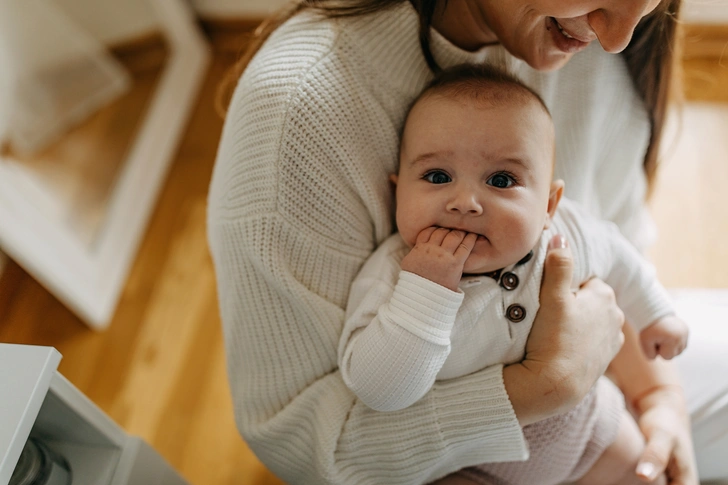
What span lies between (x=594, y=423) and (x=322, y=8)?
699 mm

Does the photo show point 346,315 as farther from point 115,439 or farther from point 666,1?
point 666,1

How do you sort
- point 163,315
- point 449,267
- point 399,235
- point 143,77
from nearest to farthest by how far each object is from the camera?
point 449,267 → point 399,235 → point 163,315 → point 143,77

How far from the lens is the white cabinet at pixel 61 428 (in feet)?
1.98

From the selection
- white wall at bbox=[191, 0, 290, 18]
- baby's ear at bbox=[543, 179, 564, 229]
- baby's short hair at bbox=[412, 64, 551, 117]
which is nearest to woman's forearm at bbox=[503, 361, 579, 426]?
baby's ear at bbox=[543, 179, 564, 229]

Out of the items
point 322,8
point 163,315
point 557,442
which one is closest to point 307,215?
point 322,8

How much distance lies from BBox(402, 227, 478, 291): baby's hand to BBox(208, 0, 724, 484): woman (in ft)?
0.34

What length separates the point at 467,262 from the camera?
0.81 meters

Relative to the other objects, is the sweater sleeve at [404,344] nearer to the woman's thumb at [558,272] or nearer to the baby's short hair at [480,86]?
the woman's thumb at [558,272]

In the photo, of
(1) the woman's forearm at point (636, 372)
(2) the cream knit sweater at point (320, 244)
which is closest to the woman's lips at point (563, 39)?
(2) the cream knit sweater at point (320, 244)

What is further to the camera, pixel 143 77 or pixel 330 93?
pixel 143 77

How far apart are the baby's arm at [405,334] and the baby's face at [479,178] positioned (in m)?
0.03

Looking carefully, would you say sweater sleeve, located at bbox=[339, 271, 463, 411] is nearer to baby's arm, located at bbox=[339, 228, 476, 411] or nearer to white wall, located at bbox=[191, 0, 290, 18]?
baby's arm, located at bbox=[339, 228, 476, 411]

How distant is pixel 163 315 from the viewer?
1.74 meters

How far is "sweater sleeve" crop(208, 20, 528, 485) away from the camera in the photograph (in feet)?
2.60
